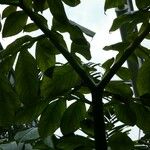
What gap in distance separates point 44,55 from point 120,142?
0.22m

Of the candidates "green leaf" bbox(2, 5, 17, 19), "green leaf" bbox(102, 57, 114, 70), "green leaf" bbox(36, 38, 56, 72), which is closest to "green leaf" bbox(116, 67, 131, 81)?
"green leaf" bbox(102, 57, 114, 70)

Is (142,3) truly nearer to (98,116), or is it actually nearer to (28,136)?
(98,116)

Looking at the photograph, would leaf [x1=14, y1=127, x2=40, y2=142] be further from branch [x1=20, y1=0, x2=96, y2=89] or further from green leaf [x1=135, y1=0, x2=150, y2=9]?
green leaf [x1=135, y1=0, x2=150, y2=9]

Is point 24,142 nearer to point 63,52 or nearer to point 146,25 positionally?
point 63,52

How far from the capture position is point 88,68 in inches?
32.1

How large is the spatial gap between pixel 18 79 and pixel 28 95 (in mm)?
36

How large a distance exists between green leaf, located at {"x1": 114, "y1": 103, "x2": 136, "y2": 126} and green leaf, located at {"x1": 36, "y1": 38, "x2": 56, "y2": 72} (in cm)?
16

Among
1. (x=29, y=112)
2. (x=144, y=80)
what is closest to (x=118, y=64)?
(x=144, y=80)

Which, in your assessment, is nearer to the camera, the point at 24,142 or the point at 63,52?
the point at 63,52

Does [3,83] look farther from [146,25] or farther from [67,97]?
[146,25]

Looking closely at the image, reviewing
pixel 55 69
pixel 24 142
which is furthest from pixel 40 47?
pixel 24 142

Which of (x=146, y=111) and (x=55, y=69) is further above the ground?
(x=55, y=69)

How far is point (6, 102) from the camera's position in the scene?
74 cm

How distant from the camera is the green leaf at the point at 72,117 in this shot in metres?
0.80
